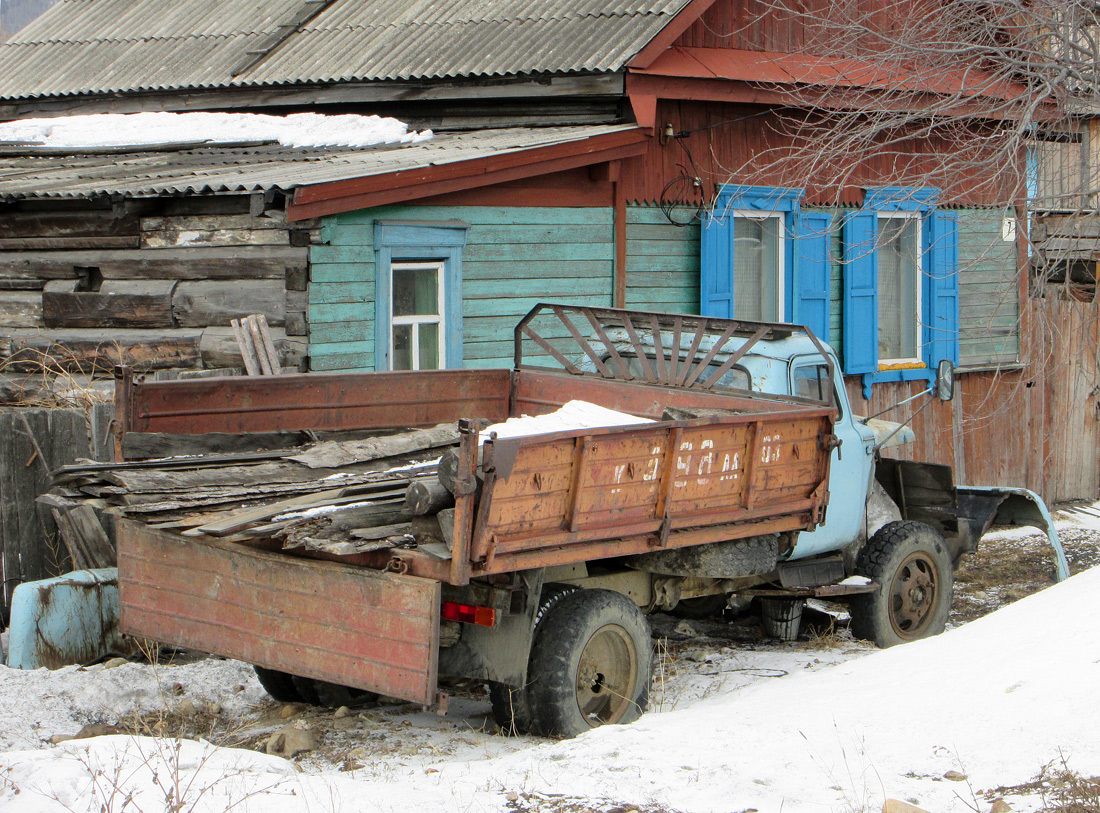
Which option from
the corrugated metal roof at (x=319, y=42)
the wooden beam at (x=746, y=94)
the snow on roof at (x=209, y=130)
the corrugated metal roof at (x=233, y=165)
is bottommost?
the corrugated metal roof at (x=233, y=165)

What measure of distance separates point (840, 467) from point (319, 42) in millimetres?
7790

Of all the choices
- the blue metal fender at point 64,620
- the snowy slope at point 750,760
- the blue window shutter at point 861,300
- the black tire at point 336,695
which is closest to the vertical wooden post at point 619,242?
the blue window shutter at point 861,300

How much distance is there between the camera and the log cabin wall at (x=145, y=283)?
8.66 metres

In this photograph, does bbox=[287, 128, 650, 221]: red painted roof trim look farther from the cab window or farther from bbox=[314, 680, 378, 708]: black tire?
bbox=[314, 680, 378, 708]: black tire

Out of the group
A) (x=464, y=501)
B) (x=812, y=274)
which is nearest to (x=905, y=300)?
(x=812, y=274)

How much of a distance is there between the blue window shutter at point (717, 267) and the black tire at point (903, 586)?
3797mm

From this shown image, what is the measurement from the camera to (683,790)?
4426mm

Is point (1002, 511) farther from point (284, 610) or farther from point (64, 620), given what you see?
point (64, 620)

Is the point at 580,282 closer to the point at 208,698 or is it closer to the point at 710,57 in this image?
the point at 710,57

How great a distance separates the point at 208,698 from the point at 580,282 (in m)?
5.32

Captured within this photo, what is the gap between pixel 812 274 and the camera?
478 inches

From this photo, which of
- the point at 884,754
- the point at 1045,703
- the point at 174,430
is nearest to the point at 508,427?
the point at 174,430

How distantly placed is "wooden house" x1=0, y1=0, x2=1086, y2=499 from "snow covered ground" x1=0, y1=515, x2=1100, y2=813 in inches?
121

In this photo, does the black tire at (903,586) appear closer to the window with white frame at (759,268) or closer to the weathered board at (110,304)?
the window with white frame at (759,268)
